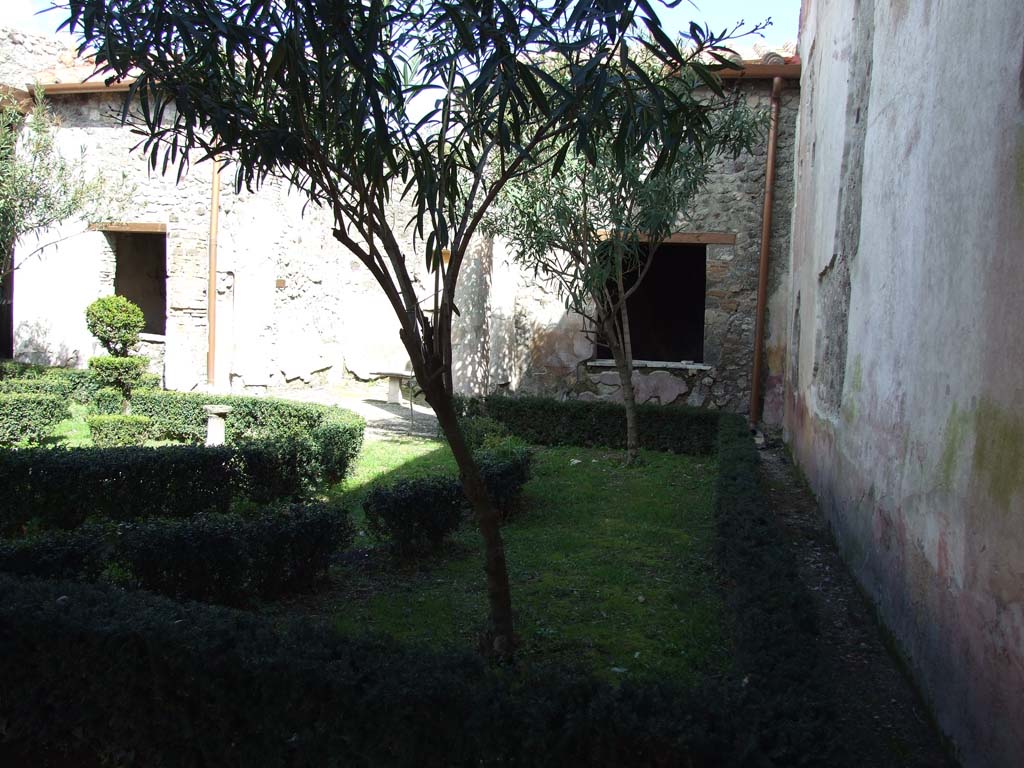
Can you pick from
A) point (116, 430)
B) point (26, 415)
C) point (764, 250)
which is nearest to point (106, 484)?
point (116, 430)

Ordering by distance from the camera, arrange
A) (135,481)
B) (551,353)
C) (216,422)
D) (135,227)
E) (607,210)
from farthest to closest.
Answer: (135,227), (551,353), (216,422), (607,210), (135,481)

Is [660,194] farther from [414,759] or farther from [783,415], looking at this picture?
[414,759]

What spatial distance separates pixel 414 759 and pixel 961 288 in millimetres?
2648

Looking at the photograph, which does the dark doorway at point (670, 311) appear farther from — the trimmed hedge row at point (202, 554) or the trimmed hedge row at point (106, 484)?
the trimmed hedge row at point (202, 554)

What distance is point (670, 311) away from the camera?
1731cm

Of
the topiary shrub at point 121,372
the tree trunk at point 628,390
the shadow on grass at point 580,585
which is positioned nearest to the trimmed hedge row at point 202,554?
the shadow on grass at point 580,585

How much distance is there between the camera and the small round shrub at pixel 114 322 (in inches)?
455

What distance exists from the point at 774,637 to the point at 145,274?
53.6 ft

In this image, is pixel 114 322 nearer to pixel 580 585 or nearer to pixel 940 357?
pixel 580 585

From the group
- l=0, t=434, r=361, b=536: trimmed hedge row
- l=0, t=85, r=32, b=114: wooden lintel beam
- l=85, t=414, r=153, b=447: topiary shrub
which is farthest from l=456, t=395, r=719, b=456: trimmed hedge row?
l=0, t=85, r=32, b=114: wooden lintel beam

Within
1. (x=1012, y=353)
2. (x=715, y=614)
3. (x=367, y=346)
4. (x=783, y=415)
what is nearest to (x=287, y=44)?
(x=1012, y=353)

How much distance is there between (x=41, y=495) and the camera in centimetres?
627

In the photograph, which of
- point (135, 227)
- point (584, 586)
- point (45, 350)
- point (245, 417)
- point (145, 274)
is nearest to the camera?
point (584, 586)

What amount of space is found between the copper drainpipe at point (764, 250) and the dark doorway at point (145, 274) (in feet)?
35.4
